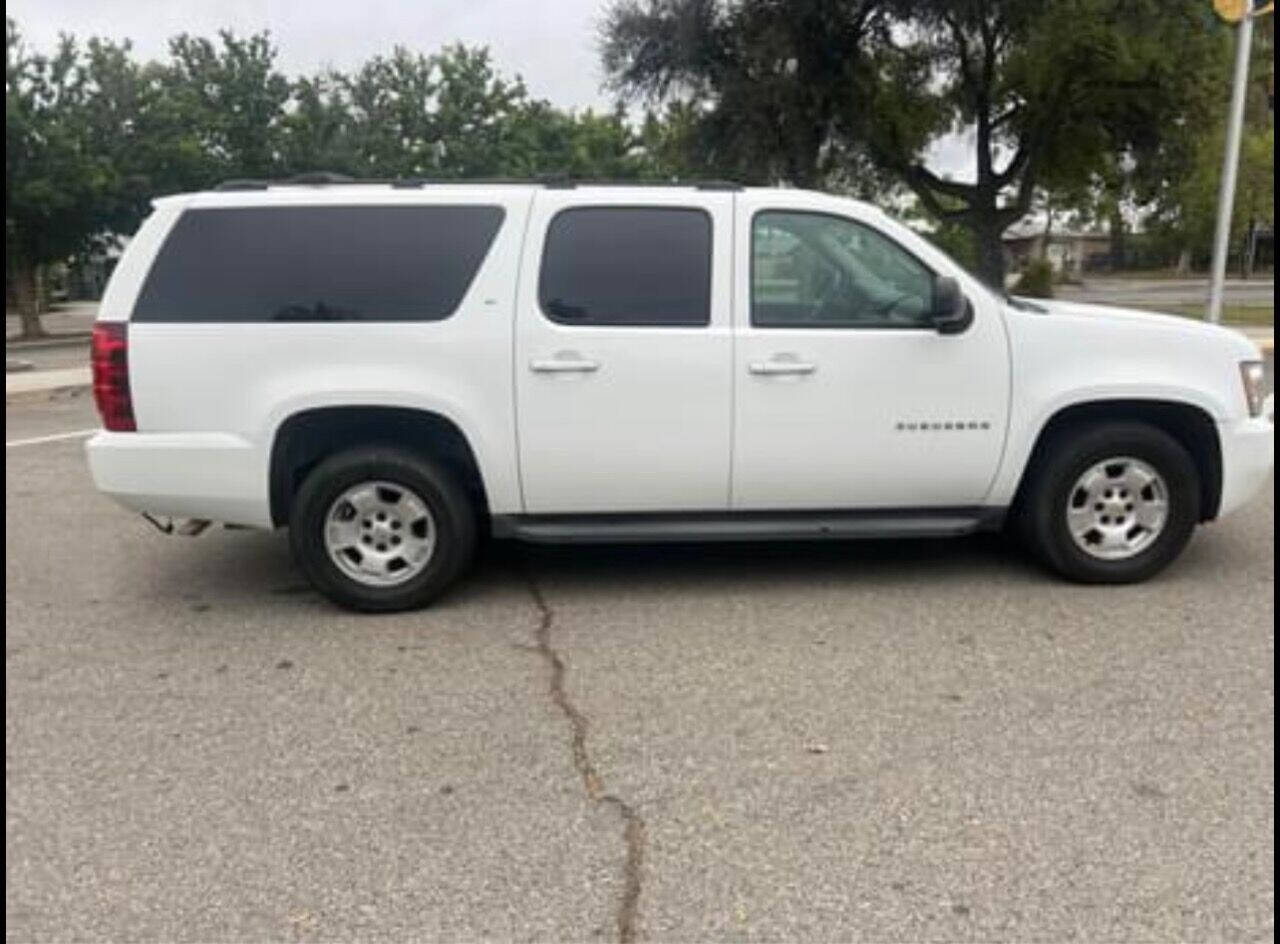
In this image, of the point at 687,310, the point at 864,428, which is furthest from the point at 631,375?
the point at 864,428

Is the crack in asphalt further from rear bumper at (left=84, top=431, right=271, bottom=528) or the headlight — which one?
the headlight

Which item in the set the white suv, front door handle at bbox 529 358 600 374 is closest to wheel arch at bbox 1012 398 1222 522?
the white suv

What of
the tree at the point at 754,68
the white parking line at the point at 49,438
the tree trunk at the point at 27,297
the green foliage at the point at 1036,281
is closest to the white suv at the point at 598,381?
the white parking line at the point at 49,438

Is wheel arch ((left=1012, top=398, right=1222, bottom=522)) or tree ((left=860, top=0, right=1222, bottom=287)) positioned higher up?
tree ((left=860, top=0, right=1222, bottom=287))

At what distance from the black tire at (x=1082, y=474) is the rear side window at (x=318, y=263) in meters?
2.75

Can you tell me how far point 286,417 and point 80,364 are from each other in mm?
16613

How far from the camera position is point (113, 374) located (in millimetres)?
4734

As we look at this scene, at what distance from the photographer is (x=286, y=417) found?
4.80m

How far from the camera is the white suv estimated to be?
15.7 feet

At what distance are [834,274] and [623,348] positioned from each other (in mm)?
1003

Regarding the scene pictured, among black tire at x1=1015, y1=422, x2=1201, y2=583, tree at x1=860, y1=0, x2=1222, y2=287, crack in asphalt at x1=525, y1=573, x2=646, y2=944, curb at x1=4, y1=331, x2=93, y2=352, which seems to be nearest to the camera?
crack in asphalt at x1=525, y1=573, x2=646, y2=944

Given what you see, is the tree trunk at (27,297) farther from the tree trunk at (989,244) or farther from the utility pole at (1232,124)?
the utility pole at (1232,124)

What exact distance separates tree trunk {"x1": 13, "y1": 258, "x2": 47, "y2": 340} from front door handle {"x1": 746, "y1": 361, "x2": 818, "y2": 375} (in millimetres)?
27771

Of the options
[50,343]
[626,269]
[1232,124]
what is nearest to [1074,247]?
[50,343]
